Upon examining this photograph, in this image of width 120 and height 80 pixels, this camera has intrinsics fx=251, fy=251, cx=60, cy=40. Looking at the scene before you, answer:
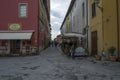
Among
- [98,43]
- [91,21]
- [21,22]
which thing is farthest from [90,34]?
[21,22]

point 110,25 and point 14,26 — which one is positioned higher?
point 14,26

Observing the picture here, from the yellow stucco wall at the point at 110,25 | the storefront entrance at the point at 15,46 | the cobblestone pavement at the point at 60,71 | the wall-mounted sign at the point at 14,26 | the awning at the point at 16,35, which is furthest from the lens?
the wall-mounted sign at the point at 14,26

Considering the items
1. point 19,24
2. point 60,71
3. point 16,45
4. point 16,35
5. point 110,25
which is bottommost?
point 60,71

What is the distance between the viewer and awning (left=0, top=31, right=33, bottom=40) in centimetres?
2970

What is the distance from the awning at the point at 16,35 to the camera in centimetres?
2970

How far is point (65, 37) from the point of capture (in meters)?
31.8

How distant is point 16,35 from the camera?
99.2ft

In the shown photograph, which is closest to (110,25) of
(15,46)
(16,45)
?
(16,45)

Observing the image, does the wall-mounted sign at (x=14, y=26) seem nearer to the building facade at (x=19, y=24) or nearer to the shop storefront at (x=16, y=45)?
the building facade at (x=19, y=24)

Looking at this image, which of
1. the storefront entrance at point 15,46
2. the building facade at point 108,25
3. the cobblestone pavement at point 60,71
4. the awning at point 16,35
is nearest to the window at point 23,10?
the awning at point 16,35

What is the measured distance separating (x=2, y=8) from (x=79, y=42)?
1129 cm

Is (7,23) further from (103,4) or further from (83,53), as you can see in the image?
(103,4)

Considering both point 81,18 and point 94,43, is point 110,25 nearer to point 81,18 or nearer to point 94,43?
point 94,43

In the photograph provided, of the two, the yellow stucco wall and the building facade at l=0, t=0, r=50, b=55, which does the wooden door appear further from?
the building facade at l=0, t=0, r=50, b=55
